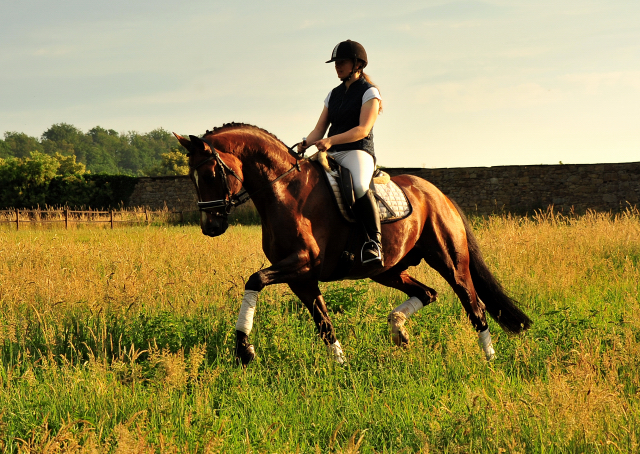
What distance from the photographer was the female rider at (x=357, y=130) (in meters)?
4.92

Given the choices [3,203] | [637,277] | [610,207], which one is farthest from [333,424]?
[3,203]

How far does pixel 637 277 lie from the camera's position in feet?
27.5

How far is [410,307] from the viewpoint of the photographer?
17.8 feet

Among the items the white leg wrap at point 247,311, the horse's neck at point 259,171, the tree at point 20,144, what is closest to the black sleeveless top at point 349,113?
the horse's neck at point 259,171

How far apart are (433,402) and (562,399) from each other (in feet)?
3.36

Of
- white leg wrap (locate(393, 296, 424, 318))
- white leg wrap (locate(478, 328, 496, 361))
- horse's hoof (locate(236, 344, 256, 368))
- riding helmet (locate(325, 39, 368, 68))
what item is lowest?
white leg wrap (locate(478, 328, 496, 361))

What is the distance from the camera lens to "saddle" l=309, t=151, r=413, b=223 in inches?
193

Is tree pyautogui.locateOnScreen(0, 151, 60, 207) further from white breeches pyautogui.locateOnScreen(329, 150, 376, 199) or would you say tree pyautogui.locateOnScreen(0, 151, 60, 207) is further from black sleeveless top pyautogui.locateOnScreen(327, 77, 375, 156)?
white breeches pyautogui.locateOnScreen(329, 150, 376, 199)

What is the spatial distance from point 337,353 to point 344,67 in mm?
2662

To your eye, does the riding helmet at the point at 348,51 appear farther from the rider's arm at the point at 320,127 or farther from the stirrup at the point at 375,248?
the stirrup at the point at 375,248

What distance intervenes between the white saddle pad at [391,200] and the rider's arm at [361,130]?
28 centimetres

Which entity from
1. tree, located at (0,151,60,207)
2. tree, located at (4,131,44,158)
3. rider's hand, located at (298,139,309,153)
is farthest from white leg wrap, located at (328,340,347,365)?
tree, located at (4,131,44,158)

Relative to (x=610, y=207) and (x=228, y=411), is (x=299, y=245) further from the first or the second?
(x=610, y=207)

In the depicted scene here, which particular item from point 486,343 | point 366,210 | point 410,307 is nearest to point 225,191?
point 366,210
